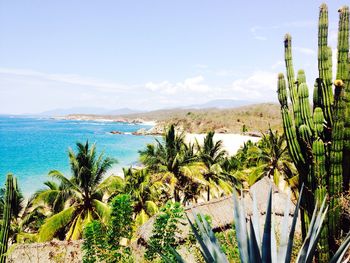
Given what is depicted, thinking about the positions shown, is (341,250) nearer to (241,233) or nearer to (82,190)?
(241,233)

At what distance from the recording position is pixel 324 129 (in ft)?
19.9

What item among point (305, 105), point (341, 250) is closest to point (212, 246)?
point (341, 250)

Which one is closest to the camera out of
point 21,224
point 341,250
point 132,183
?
point 341,250

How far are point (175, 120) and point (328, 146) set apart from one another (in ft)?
327

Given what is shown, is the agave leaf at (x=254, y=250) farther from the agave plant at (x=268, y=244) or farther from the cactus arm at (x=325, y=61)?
the cactus arm at (x=325, y=61)

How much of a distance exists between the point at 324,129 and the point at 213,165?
14.5 meters

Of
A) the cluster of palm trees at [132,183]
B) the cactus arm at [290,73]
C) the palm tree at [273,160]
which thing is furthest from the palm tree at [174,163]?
the cactus arm at [290,73]

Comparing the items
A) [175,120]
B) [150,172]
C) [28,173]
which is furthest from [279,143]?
[175,120]

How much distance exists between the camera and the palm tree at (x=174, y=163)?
1725 cm

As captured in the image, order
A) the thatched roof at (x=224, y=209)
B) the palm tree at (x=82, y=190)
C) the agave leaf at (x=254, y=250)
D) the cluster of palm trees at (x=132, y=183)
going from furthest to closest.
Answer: the cluster of palm trees at (x=132, y=183) → the palm tree at (x=82, y=190) → the thatched roof at (x=224, y=209) → the agave leaf at (x=254, y=250)

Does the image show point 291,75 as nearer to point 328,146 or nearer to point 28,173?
point 328,146

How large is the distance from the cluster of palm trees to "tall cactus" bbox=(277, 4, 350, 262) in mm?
5129

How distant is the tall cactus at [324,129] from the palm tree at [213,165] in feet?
42.0

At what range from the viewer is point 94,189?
14.5 meters
